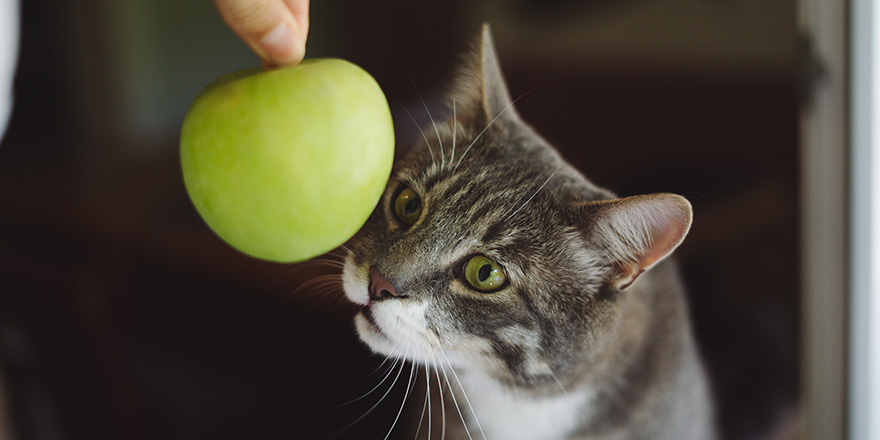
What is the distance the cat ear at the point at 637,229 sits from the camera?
1.34 ft

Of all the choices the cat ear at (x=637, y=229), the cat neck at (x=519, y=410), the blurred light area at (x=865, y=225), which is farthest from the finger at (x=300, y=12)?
the blurred light area at (x=865, y=225)

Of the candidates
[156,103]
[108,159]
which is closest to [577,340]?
[108,159]

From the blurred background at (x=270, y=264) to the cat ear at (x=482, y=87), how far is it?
1.6 inches

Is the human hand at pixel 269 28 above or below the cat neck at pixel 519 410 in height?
above

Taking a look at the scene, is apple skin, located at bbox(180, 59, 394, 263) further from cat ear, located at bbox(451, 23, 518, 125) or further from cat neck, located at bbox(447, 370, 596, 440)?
cat neck, located at bbox(447, 370, 596, 440)

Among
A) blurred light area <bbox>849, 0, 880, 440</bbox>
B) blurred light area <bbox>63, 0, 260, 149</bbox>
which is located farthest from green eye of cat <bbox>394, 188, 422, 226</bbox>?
blurred light area <bbox>63, 0, 260, 149</bbox>

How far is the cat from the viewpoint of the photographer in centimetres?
48

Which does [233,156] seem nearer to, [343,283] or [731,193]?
[343,283]

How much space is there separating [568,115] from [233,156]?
21.6 inches

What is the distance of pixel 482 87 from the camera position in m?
0.55

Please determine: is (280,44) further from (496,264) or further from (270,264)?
(270,264)

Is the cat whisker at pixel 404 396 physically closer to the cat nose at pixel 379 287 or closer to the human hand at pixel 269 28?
the cat nose at pixel 379 287

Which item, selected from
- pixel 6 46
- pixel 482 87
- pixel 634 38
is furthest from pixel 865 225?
pixel 634 38

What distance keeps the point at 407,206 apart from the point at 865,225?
0.44 meters
